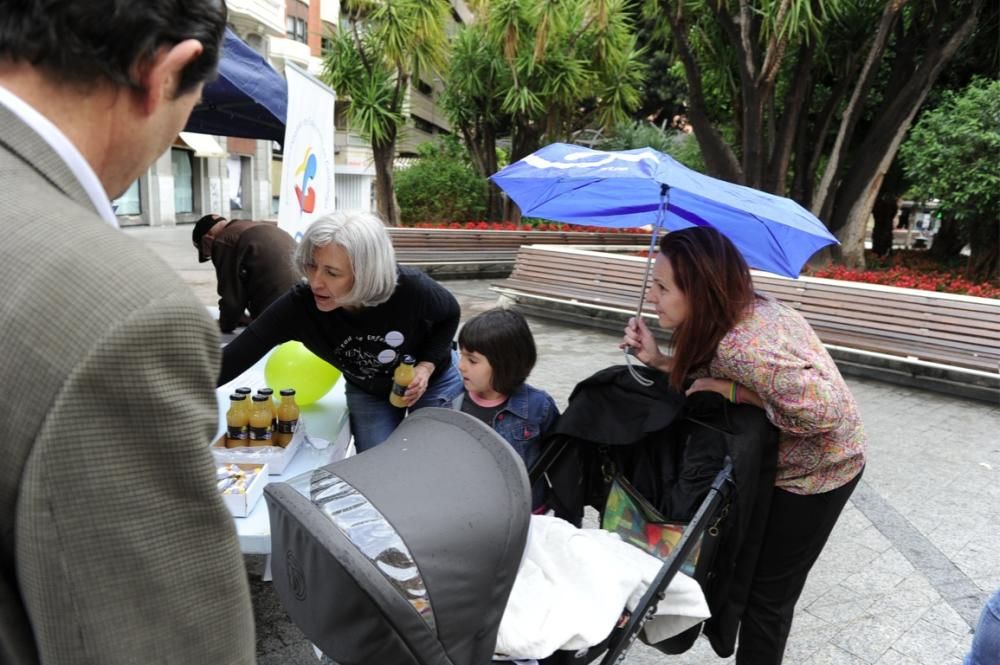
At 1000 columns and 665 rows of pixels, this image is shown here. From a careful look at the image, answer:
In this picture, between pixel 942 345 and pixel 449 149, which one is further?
pixel 449 149

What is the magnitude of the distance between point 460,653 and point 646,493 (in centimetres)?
110

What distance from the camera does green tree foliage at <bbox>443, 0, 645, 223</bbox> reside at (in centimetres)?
1366

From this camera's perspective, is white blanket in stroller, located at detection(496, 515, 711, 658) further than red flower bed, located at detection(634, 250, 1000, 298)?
No

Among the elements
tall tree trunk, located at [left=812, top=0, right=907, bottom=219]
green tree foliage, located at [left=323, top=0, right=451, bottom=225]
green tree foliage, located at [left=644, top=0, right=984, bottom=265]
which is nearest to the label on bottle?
green tree foliage, located at [left=644, top=0, right=984, bottom=265]

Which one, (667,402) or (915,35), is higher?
(915,35)

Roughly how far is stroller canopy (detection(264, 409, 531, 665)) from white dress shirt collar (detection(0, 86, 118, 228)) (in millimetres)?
730

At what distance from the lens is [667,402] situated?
2211 mm

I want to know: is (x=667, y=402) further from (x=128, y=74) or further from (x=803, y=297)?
(x=803, y=297)

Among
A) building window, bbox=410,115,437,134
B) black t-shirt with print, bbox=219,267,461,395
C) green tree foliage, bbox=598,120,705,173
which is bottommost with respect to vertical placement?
black t-shirt with print, bbox=219,267,461,395

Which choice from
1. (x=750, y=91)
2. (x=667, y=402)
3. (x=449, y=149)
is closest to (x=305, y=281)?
(x=667, y=402)

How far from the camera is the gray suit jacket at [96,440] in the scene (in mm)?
601

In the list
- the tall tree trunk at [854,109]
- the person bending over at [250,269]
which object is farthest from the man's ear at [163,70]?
the tall tree trunk at [854,109]

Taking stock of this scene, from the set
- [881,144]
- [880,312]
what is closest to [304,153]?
[880,312]

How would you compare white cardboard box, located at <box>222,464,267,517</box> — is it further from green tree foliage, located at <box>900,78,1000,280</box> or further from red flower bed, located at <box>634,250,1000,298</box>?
green tree foliage, located at <box>900,78,1000,280</box>
